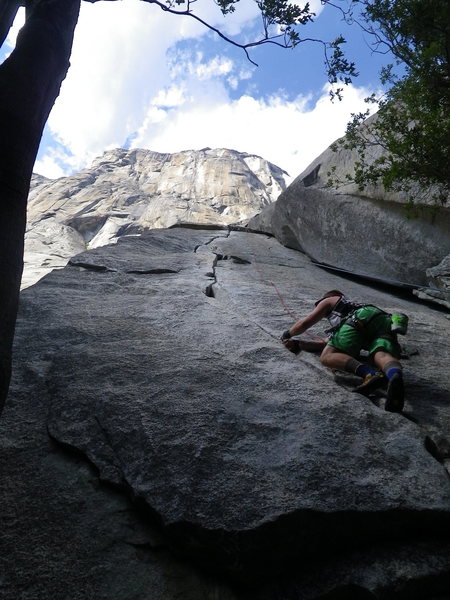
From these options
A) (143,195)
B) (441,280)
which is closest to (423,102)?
(441,280)

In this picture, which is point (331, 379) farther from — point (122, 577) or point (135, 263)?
point (135, 263)

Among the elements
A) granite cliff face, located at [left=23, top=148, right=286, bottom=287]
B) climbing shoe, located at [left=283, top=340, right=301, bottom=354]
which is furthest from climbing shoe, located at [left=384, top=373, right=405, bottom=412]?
granite cliff face, located at [left=23, top=148, right=286, bottom=287]

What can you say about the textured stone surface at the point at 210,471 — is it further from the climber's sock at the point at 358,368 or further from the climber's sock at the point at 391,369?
the climber's sock at the point at 391,369

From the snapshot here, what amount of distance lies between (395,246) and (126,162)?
59924 millimetres

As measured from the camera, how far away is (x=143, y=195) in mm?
50844

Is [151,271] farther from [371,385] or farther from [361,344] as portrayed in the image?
[371,385]

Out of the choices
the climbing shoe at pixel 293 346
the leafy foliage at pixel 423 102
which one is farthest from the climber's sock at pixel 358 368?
the leafy foliage at pixel 423 102

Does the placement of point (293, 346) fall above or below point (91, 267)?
below

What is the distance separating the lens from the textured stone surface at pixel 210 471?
2.56 meters

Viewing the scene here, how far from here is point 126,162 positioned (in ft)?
208

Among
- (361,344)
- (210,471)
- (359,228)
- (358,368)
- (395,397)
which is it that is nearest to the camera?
(210,471)

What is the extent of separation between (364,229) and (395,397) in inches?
276

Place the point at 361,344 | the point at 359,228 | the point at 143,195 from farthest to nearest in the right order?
the point at 143,195 < the point at 359,228 < the point at 361,344

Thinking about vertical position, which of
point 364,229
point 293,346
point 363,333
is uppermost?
point 364,229
